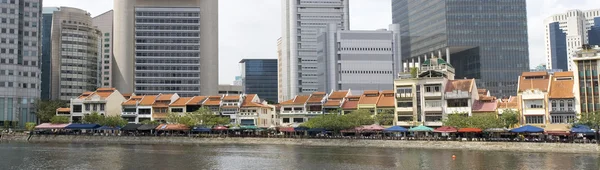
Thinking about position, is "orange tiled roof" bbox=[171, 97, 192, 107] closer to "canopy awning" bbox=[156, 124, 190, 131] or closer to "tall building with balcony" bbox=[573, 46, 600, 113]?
"canopy awning" bbox=[156, 124, 190, 131]

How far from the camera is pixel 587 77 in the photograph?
323 ft

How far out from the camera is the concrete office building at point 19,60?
164 meters

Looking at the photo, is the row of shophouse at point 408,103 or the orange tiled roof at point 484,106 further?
the orange tiled roof at point 484,106

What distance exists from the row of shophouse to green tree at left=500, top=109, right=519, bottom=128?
1.65 meters

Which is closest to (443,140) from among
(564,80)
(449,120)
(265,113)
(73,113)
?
(449,120)

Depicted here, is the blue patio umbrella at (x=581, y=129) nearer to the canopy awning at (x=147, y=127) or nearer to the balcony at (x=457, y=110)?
the balcony at (x=457, y=110)

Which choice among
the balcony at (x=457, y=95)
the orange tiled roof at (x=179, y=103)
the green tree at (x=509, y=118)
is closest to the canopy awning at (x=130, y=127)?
the orange tiled roof at (x=179, y=103)

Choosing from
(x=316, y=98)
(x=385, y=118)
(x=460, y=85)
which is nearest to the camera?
(x=460, y=85)

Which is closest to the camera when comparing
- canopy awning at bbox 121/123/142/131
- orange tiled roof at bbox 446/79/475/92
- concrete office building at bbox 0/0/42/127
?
orange tiled roof at bbox 446/79/475/92

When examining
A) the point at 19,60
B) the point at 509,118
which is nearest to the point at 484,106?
the point at 509,118

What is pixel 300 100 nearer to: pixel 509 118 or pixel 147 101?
pixel 147 101

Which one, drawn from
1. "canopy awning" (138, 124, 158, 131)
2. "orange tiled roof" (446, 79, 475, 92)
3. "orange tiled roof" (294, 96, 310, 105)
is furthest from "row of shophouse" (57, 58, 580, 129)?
"canopy awning" (138, 124, 158, 131)

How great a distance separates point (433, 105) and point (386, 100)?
11.3m

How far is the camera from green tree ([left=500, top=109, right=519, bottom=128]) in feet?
326
